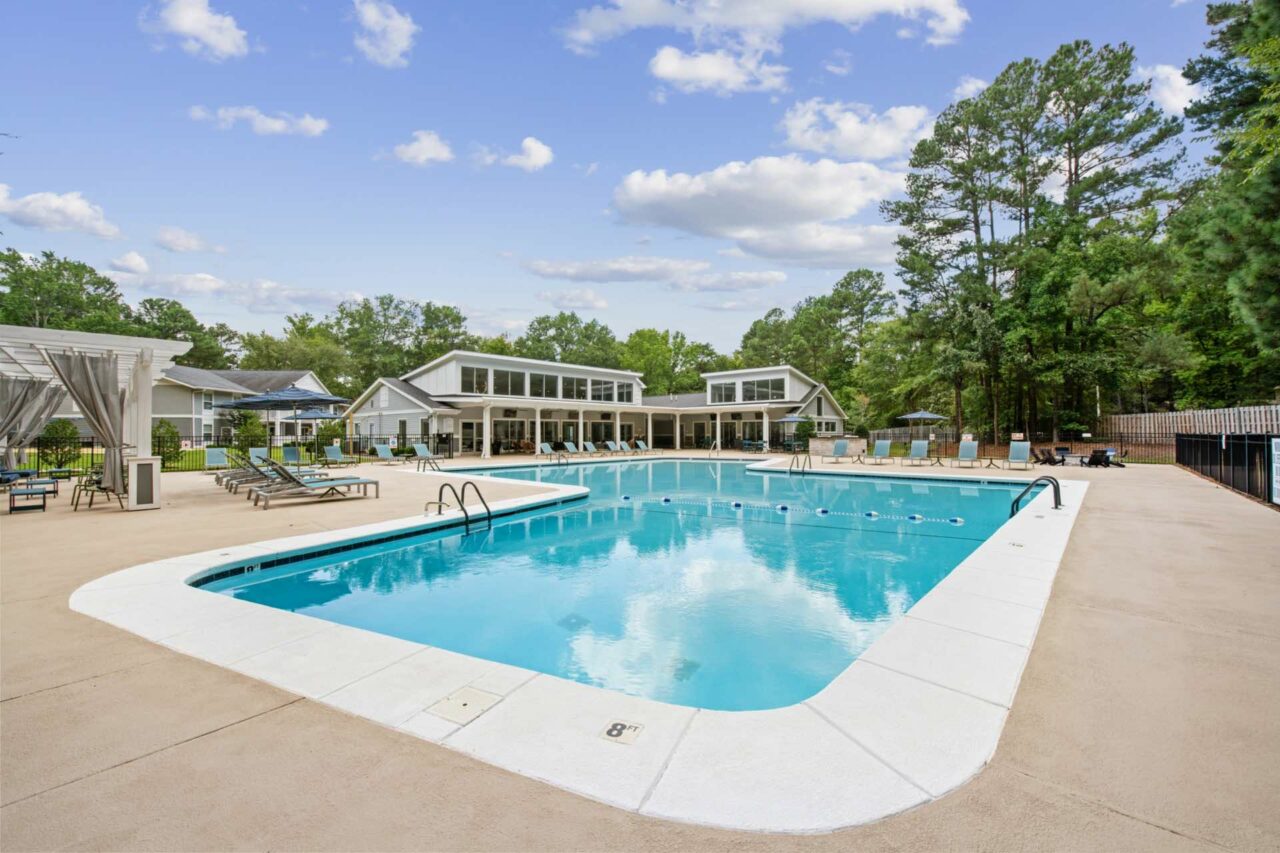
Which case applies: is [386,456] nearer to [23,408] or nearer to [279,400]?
[279,400]

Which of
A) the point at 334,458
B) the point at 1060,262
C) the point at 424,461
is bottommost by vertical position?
the point at 424,461

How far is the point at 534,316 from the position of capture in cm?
5266

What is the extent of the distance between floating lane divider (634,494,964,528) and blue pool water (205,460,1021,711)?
11 centimetres

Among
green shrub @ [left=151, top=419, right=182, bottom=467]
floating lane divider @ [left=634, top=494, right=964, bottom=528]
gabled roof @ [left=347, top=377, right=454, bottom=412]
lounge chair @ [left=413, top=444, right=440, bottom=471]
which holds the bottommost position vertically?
floating lane divider @ [left=634, top=494, right=964, bottom=528]

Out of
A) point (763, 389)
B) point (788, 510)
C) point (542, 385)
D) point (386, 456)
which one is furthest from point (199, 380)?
point (788, 510)

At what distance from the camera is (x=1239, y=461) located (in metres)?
11.0

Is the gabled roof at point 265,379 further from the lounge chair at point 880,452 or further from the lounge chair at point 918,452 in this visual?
the lounge chair at point 918,452

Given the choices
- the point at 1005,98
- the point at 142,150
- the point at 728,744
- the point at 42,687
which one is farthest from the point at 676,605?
the point at 1005,98

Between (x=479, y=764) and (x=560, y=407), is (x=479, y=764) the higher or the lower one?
the lower one

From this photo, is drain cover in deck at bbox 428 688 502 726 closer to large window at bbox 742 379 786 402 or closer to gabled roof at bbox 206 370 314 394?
large window at bbox 742 379 786 402

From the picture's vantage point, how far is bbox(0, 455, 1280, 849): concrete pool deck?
1852mm

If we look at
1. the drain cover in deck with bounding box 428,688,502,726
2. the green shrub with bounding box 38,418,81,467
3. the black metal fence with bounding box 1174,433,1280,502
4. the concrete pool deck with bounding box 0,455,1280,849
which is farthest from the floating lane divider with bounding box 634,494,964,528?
the green shrub with bounding box 38,418,81,467

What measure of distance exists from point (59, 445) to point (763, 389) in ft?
90.2

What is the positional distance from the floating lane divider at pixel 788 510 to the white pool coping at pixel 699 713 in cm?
600
